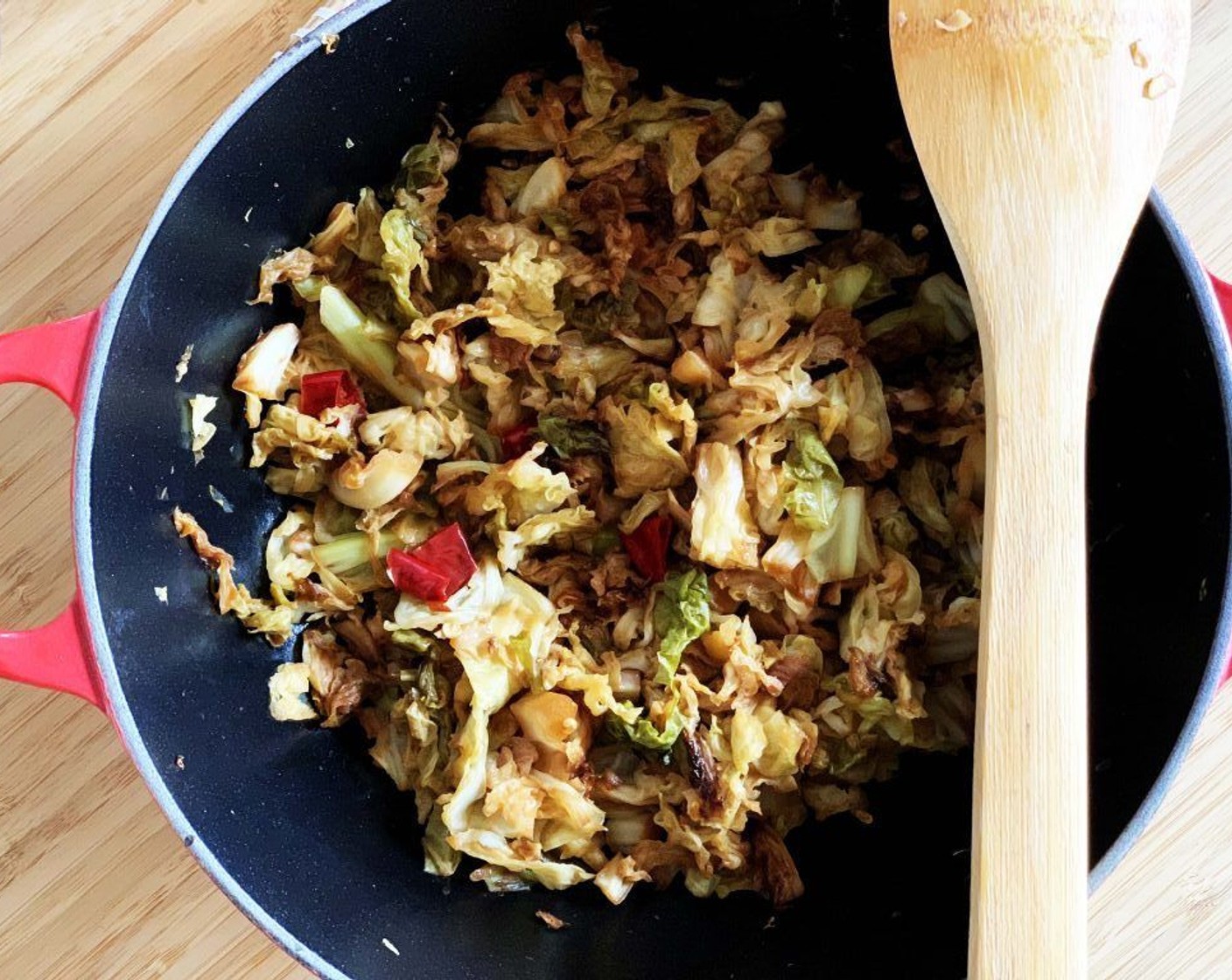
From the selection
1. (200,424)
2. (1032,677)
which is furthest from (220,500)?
(1032,677)

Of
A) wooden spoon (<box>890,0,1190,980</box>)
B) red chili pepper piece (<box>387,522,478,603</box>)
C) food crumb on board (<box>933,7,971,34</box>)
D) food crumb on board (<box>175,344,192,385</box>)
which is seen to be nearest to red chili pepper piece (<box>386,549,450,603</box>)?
red chili pepper piece (<box>387,522,478,603</box>)

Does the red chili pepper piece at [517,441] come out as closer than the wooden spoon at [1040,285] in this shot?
No

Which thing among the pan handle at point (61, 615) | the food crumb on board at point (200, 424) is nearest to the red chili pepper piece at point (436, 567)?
the food crumb on board at point (200, 424)

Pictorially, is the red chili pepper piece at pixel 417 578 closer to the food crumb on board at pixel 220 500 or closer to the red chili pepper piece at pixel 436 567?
the red chili pepper piece at pixel 436 567

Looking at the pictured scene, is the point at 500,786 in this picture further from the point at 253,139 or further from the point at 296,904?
the point at 253,139

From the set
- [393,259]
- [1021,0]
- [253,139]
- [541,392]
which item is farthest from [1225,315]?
[253,139]

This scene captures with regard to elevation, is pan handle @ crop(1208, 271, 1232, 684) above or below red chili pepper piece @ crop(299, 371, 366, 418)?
below

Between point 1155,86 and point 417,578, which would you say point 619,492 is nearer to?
point 417,578

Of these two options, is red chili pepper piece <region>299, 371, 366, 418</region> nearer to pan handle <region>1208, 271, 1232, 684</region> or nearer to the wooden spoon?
the wooden spoon
